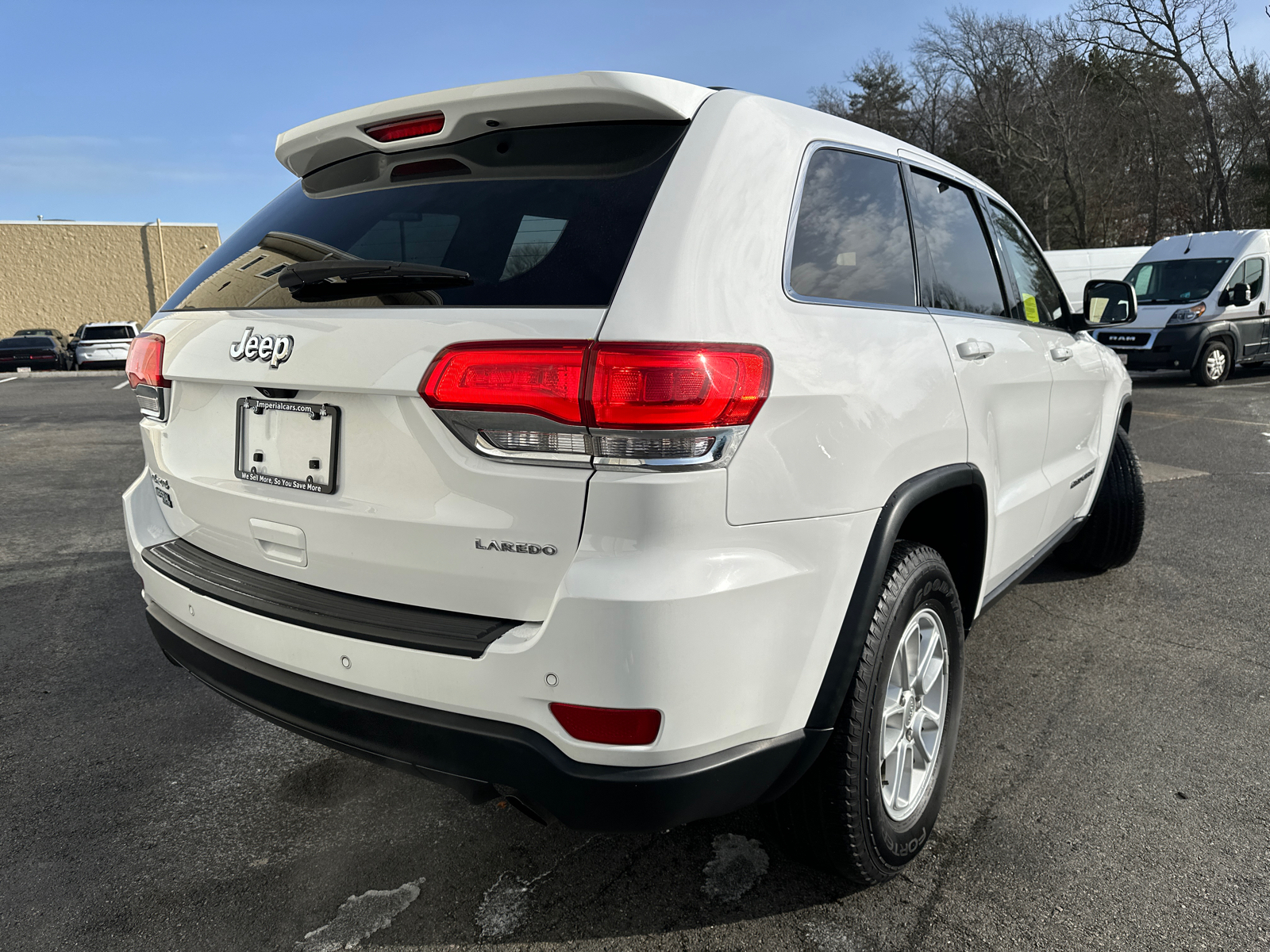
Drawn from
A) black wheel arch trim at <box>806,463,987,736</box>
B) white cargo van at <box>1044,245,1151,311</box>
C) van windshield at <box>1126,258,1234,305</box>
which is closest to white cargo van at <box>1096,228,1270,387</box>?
van windshield at <box>1126,258,1234,305</box>

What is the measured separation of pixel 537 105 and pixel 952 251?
1.55 meters

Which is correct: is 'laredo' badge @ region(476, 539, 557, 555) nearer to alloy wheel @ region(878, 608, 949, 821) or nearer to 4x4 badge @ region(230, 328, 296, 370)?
4x4 badge @ region(230, 328, 296, 370)

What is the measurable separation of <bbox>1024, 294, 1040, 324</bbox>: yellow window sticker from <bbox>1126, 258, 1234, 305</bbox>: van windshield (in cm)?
1338

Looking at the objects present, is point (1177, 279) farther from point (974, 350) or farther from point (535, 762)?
point (535, 762)

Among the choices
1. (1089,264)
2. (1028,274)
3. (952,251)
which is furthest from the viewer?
(1089,264)

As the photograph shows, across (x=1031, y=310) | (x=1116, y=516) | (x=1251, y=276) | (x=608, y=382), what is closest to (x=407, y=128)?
(x=608, y=382)

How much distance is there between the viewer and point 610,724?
167cm

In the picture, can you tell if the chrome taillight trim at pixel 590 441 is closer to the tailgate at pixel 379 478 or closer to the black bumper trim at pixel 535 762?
the tailgate at pixel 379 478

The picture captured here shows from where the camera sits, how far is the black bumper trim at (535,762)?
1712 mm

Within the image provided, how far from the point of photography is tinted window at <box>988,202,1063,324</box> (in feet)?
11.2

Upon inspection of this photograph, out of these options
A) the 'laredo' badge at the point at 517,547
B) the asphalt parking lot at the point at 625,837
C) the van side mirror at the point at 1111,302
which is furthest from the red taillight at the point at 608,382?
the van side mirror at the point at 1111,302

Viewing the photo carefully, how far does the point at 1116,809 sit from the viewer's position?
8.54ft

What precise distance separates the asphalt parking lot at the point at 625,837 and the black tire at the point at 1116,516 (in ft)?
1.92

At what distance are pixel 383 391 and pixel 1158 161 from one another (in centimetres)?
4370
